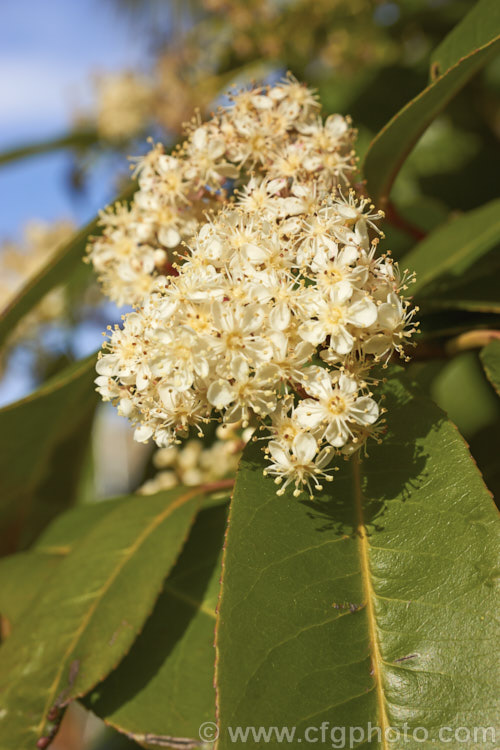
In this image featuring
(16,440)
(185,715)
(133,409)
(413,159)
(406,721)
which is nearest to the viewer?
(406,721)

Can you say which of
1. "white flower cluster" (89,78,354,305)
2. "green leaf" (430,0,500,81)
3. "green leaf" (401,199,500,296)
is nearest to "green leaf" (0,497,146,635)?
"white flower cluster" (89,78,354,305)

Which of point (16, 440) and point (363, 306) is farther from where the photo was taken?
point (16, 440)

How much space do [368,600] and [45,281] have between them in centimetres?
99

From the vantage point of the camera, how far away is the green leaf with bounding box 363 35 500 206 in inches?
42.4

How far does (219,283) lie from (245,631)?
447mm

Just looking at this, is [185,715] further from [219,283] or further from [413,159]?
[413,159]

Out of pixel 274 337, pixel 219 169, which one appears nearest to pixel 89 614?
pixel 274 337

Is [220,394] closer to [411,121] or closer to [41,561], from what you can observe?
[411,121]

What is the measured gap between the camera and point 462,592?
82cm

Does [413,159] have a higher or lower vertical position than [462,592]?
higher

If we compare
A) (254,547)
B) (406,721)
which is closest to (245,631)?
(254,547)

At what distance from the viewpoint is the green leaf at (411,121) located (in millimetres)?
1076

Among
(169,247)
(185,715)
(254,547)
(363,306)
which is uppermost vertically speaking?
(169,247)

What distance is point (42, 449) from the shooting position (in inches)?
66.6
